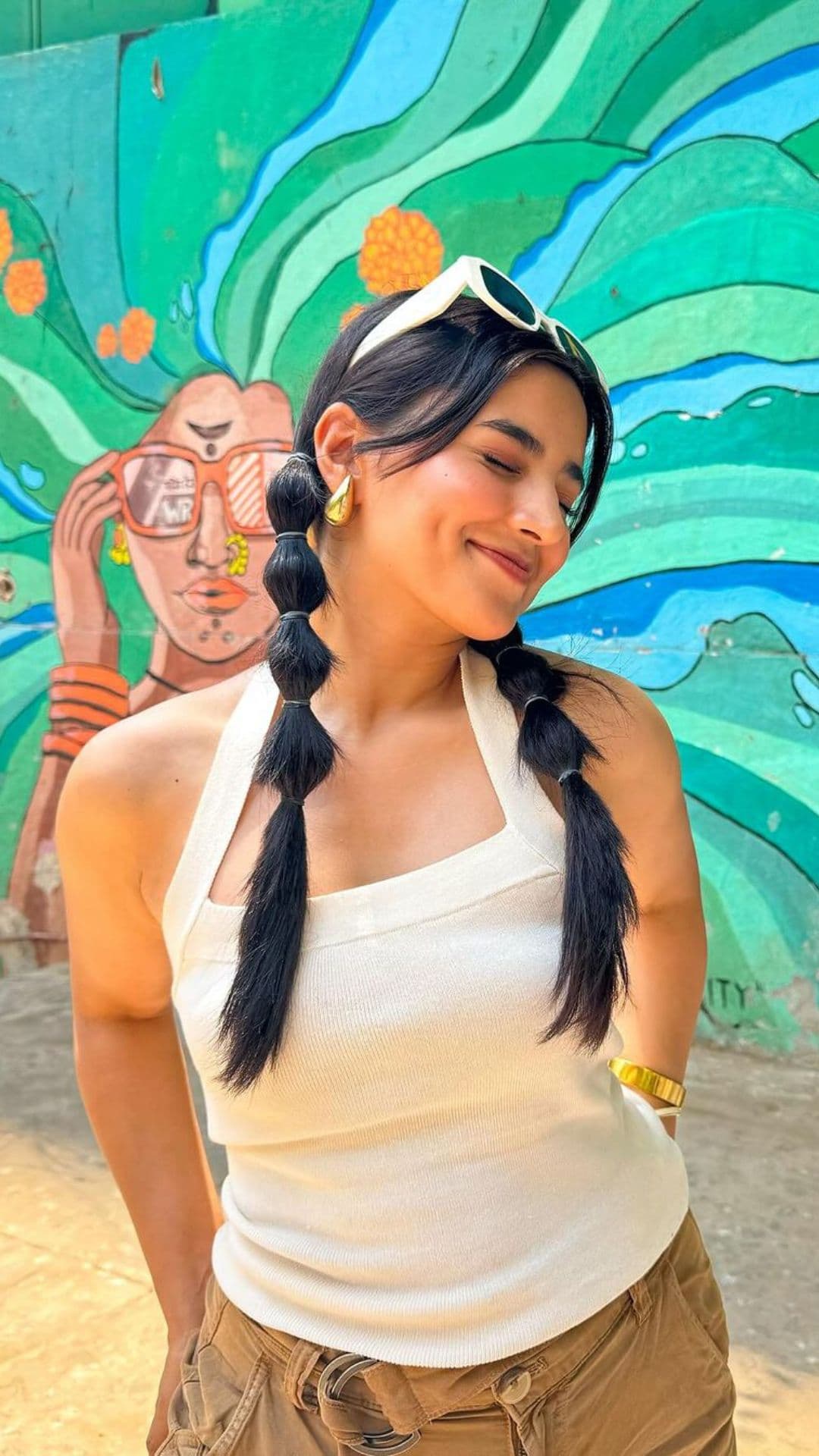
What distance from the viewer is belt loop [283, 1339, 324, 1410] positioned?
1.15m

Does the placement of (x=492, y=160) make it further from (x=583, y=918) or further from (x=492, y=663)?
(x=583, y=918)

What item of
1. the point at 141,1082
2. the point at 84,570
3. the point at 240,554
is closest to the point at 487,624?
the point at 141,1082

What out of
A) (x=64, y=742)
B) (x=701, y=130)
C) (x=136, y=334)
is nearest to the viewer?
(x=701, y=130)

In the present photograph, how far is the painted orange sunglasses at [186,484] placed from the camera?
16.4 feet

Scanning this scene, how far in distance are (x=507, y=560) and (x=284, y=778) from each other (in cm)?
32

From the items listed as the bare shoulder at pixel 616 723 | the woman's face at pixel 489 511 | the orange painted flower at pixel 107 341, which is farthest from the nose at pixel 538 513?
the orange painted flower at pixel 107 341

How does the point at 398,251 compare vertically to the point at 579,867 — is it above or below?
above

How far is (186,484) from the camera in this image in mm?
5129

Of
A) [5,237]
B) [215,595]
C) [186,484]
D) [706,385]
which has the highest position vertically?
[5,237]

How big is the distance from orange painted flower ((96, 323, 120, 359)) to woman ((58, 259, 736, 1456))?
407 cm

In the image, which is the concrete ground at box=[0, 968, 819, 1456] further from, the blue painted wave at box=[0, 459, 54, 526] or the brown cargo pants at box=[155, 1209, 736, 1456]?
the blue painted wave at box=[0, 459, 54, 526]

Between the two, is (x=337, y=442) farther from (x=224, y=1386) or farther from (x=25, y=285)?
(x=25, y=285)

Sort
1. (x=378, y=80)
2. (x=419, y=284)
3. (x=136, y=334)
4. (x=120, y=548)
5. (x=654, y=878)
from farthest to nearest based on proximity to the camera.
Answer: (x=120, y=548) → (x=136, y=334) → (x=419, y=284) → (x=378, y=80) → (x=654, y=878)

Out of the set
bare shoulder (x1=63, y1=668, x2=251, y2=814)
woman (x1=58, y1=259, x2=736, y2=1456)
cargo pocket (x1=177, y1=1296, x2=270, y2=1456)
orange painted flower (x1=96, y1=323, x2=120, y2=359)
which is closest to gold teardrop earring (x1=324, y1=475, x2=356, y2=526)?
woman (x1=58, y1=259, x2=736, y2=1456)
